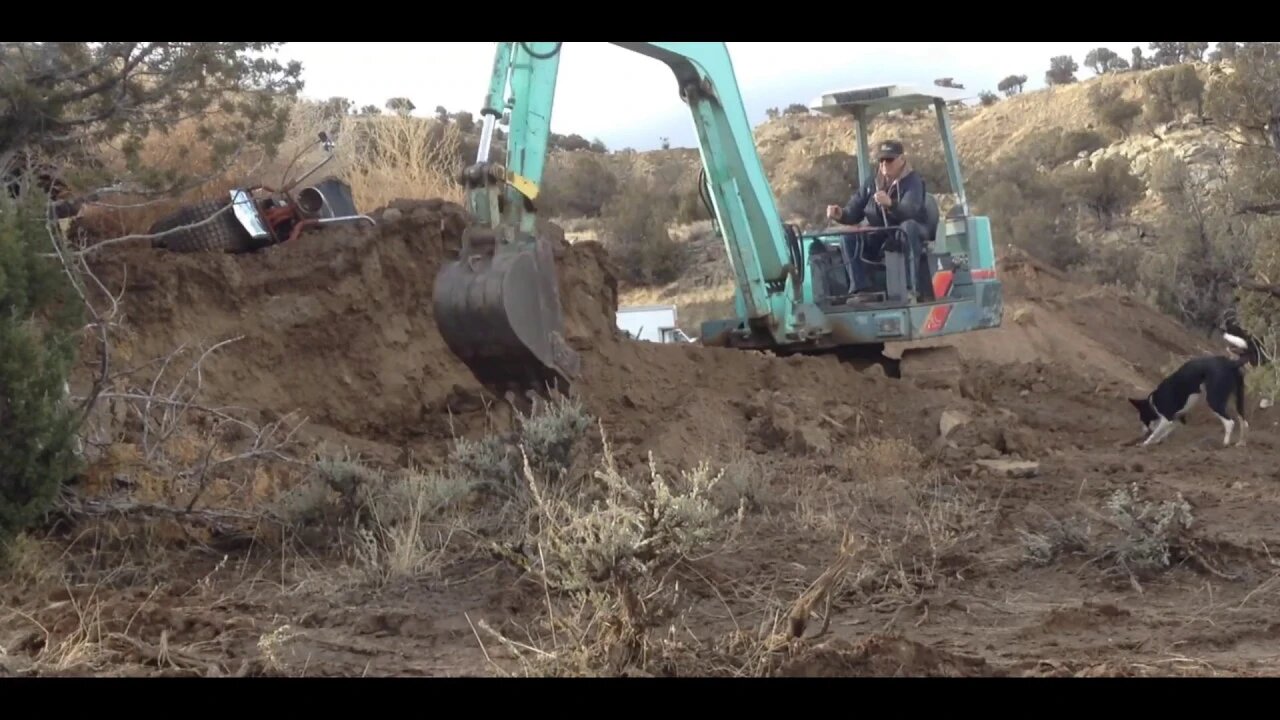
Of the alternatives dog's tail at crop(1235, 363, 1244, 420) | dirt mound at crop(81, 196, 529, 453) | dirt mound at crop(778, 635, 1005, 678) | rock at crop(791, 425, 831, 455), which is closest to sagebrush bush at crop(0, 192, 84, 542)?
dirt mound at crop(81, 196, 529, 453)

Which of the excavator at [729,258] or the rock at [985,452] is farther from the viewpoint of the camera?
the rock at [985,452]

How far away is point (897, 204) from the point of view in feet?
40.4

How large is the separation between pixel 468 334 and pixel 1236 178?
13.5m

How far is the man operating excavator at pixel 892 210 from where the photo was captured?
1224 centimetres

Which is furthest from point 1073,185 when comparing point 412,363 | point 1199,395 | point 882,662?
point 882,662

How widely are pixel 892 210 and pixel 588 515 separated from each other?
24.1 ft

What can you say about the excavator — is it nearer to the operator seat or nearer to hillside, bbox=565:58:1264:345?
the operator seat

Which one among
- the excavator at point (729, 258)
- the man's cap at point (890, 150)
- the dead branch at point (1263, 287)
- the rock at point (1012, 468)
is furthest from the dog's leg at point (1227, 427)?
the man's cap at point (890, 150)

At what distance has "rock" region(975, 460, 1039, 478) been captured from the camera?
29.6ft

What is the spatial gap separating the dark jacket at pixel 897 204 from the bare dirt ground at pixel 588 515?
1354 millimetres

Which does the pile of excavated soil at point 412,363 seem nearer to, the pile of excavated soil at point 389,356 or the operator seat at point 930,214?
the pile of excavated soil at point 389,356

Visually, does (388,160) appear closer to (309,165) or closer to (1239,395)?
(309,165)

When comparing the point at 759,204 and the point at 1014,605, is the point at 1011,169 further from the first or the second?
the point at 1014,605

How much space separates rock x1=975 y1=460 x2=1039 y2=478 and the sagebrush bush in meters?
5.55
